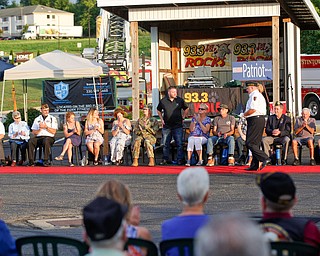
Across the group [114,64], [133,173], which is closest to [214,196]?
[133,173]

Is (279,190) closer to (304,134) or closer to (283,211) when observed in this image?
→ (283,211)

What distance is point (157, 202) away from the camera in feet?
43.9

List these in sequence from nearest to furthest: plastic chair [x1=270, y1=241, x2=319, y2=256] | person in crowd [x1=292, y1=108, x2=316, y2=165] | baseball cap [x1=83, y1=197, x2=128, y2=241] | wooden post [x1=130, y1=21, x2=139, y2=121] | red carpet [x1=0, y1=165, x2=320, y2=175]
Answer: baseball cap [x1=83, y1=197, x2=128, y2=241]
plastic chair [x1=270, y1=241, x2=319, y2=256]
red carpet [x1=0, y1=165, x2=320, y2=175]
person in crowd [x1=292, y1=108, x2=316, y2=165]
wooden post [x1=130, y1=21, x2=139, y2=121]

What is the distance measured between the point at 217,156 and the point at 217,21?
695cm

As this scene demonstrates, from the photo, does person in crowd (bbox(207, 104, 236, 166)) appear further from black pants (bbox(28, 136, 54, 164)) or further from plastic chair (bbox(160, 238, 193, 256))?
plastic chair (bbox(160, 238, 193, 256))

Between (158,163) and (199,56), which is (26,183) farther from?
(199,56)

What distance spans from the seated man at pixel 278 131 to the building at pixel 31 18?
12233 centimetres

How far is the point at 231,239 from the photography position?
2.74 meters

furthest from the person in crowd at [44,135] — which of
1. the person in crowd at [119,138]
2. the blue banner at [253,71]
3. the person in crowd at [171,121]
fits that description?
the blue banner at [253,71]

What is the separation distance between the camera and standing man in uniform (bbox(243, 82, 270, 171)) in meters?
16.4

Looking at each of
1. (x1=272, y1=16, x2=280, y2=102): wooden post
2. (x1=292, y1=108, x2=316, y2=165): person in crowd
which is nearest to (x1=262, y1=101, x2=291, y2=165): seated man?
(x1=292, y1=108, x2=316, y2=165): person in crowd

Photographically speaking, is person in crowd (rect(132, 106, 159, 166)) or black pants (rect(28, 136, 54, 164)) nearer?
person in crowd (rect(132, 106, 159, 166))

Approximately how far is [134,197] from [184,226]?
8.81 m

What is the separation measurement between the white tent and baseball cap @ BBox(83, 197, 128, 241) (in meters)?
18.4
